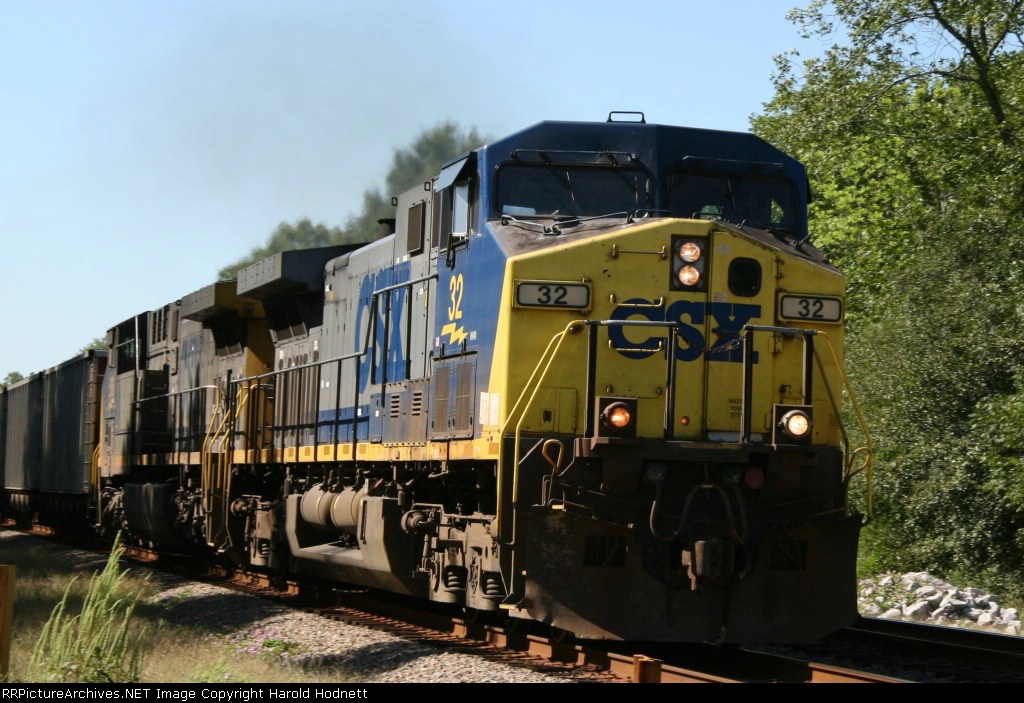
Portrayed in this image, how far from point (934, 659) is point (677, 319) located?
3.39m

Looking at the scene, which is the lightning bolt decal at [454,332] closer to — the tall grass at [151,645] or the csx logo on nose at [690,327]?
the csx logo on nose at [690,327]

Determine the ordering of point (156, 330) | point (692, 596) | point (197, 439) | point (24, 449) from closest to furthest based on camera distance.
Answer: point (692, 596) → point (197, 439) → point (156, 330) → point (24, 449)

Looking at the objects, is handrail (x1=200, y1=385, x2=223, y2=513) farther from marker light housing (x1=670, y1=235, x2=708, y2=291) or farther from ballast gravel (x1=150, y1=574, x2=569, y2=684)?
marker light housing (x1=670, y1=235, x2=708, y2=291)

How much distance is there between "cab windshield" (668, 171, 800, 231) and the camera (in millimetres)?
9484

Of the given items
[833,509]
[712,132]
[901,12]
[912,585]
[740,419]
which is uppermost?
[901,12]

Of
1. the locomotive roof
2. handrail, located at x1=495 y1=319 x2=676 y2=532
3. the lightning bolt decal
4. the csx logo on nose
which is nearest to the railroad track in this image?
handrail, located at x1=495 y1=319 x2=676 y2=532

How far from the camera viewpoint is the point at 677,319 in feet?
29.3

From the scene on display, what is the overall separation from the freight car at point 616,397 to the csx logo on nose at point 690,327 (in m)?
0.01

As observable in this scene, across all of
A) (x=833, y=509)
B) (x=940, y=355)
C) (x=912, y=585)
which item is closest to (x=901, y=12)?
(x=940, y=355)

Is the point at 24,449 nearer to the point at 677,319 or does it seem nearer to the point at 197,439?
the point at 197,439

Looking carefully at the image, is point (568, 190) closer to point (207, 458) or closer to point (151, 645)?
point (151, 645)

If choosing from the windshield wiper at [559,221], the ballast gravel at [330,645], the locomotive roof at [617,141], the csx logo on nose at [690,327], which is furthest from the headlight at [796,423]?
the ballast gravel at [330,645]

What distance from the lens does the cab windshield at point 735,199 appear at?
948 centimetres

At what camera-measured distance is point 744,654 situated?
991cm
